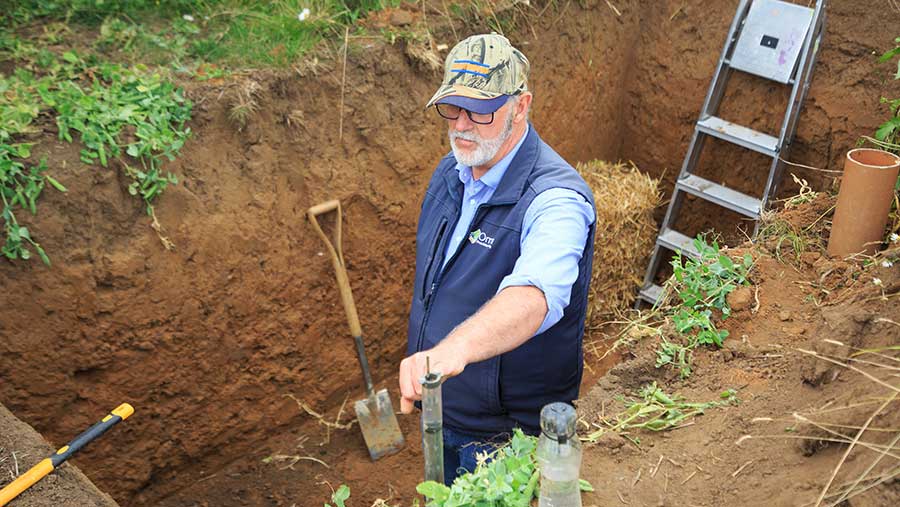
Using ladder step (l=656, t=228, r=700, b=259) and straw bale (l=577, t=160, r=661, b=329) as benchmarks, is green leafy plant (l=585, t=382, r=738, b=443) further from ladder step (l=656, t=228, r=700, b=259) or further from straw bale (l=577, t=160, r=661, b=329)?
ladder step (l=656, t=228, r=700, b=259)

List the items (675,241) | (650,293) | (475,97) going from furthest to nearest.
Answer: (650,293), (675,241), (475,97)

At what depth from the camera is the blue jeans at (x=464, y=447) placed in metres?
3.19

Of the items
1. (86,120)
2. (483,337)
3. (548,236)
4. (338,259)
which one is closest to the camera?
(483,337)

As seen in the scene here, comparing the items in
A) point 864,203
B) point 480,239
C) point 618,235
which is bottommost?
point 618,235

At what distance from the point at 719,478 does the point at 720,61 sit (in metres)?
4.24

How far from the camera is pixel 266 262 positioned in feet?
15.6

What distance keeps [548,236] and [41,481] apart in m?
2.00

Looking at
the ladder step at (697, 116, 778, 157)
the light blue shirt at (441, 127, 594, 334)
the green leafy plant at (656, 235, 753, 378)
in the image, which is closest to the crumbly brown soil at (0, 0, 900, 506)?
the ladder step at (697, 116, 778, 157)

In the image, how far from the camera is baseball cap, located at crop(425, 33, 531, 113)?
2906mm

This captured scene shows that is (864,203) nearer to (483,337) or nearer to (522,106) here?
(522,106)

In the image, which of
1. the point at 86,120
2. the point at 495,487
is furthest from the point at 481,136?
the point at 86,120

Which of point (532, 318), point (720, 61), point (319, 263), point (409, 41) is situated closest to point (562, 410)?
point (532, 318)

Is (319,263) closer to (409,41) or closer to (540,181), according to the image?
(409,41)

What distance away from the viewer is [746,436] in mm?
2191
